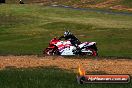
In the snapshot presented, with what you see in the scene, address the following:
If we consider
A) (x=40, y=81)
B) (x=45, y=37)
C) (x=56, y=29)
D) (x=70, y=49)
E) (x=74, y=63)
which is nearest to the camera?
(x=40, y=81)

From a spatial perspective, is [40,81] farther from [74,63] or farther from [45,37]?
[45,37]

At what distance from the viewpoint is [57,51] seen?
27125 mm

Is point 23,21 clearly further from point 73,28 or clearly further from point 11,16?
point 73,28

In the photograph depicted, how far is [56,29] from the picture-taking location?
50.4 meters

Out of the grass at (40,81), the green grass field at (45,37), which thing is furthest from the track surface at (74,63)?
the grass at (40,81)

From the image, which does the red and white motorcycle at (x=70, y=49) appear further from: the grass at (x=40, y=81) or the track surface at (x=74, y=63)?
the grass at (x=40, y=81)

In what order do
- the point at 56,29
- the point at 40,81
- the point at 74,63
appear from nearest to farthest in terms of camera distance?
the point at 40,81 → the point at 74,63 → the point at 56,29

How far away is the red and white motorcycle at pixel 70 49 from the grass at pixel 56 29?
1.40m

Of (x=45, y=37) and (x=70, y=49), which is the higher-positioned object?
(x=70, y=49)

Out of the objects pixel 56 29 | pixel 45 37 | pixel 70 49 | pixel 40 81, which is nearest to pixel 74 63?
pixel 70 49

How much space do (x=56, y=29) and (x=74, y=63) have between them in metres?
30.5

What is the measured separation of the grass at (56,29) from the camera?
31.8 meters

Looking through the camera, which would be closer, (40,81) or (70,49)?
(40,81)

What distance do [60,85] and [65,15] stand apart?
5798 cm
